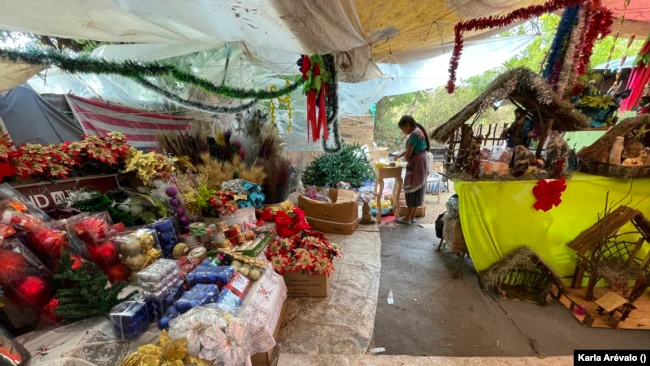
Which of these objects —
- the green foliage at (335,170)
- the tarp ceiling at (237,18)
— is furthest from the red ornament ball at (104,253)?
the green foliage at (335,170)

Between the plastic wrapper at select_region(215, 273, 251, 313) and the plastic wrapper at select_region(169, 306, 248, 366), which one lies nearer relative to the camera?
the plastic wrapper at select_region(169, 306, 248, 366)

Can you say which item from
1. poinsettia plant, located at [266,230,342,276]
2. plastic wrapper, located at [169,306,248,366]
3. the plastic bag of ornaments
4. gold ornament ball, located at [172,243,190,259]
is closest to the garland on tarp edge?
poinsettia plant, located at [266,230,342,276]

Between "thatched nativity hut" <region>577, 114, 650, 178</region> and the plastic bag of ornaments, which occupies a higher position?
"thatched nativity hut" <region>577, 114, 650, 178</region>

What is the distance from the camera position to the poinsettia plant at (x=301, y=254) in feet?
6.34

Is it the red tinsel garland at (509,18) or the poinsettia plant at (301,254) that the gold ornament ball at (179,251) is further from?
the red tinsel garland at (509,18)

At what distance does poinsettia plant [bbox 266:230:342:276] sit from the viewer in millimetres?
1932

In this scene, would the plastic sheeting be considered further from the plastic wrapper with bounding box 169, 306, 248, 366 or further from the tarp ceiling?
the plastic wrapper with bounding box 169, 306, 248, 366

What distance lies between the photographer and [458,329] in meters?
1.76

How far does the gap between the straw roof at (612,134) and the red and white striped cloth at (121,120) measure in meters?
4.36

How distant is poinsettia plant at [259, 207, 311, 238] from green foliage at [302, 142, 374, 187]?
188cm

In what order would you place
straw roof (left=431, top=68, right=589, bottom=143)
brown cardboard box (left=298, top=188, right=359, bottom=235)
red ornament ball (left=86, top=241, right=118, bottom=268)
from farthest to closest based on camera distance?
brown cardboard box (left=298, top=188, right=359, bottom=235) < straw roof (left=431, top=68, right=589, bottom=143) < red ornament ball (left=86, top=241, right=118, bottom=268)

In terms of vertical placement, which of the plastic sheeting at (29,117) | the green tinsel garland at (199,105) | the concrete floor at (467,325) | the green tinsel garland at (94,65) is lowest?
the concrete floor at (467,325)

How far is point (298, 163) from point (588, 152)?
10.0 ft

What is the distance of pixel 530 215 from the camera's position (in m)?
2.07
